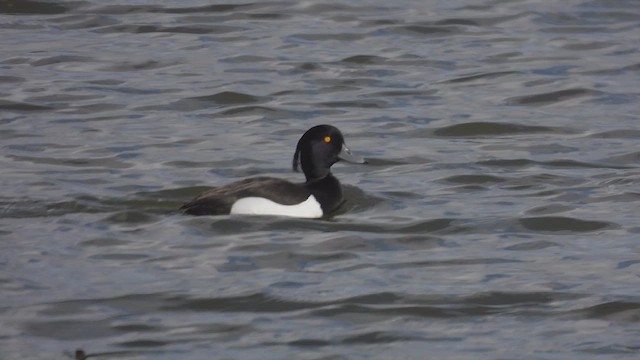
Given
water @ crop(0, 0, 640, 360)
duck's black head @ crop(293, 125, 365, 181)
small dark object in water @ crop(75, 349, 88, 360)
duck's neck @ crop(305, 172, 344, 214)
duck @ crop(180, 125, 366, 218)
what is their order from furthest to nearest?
duck's black head @ crop(293, 125, 365, 181)
duck's neck @ crop(305, 172, 344, 214)
duck @ crop(180, 125, 366, 218)
water @ crop(0, 0, 640, 360)
small dark object in water @ crop(75, 349, 88, 360)

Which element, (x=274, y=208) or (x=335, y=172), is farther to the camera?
(x=335, y=172)

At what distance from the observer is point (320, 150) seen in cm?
1212

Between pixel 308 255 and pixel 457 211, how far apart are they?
1.52 metres

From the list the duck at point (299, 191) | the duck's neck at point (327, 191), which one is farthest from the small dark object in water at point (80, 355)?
the duck's neck at point (327, 191)

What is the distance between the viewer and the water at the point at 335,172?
8.89 metres

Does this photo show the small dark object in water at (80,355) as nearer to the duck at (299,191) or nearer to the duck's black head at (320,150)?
the duck at (299,191)

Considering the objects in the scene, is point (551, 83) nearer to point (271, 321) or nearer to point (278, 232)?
point (278, 232)

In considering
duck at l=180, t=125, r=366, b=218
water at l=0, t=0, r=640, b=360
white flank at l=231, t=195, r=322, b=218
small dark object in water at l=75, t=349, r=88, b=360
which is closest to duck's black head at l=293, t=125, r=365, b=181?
duck at l=180, t=125, r=366, b=218

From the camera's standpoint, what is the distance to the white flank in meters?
11.3

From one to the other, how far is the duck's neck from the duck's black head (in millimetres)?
69

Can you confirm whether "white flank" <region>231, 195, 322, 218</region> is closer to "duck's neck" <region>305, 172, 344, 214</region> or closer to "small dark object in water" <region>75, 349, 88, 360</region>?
"duck's neck" <region>305, 172, 344, 214</region>

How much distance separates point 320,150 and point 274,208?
87cm

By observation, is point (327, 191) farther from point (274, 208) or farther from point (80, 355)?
point (80, 355)

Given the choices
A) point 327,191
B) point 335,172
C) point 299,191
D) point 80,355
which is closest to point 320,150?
point 327,191
